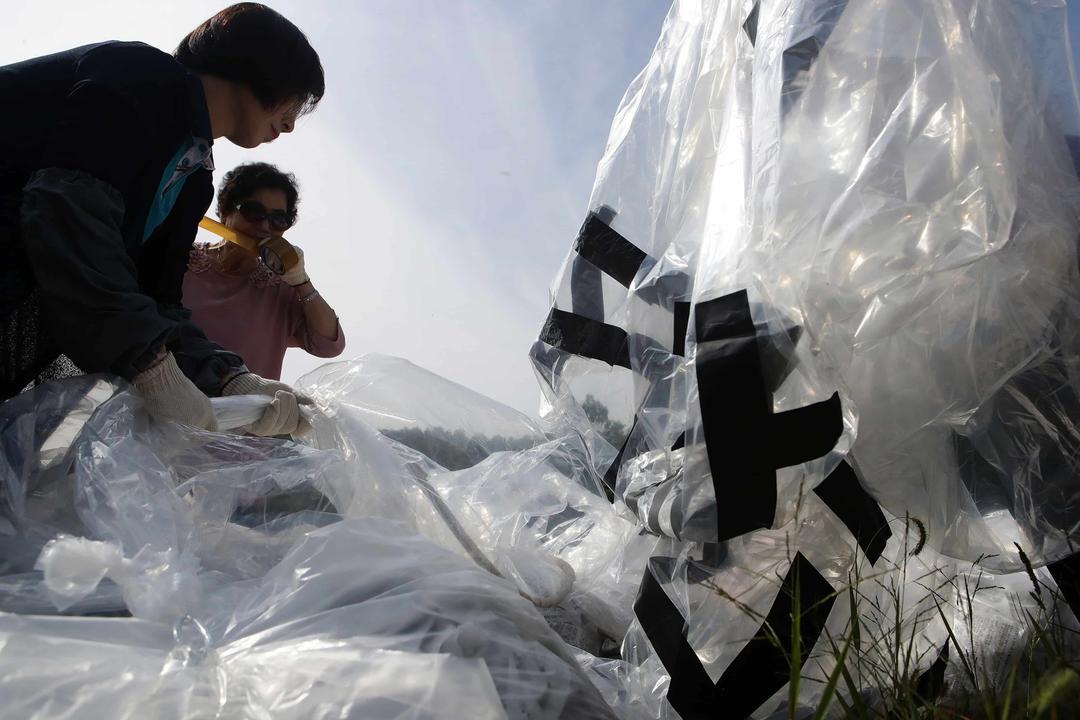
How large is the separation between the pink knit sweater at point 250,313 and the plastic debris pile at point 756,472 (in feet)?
2.99

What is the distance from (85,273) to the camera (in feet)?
2.87

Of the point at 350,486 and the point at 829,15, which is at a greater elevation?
the point at 829,15

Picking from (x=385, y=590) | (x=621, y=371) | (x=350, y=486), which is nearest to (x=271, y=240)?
(x=350, y=486)

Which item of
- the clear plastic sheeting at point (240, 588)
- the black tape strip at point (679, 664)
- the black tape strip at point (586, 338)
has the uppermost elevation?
the black tape strip at point (586, 338)

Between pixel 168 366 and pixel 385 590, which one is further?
pixel 168 366

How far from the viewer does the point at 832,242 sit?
0.81m

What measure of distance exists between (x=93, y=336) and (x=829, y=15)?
0.96 metres

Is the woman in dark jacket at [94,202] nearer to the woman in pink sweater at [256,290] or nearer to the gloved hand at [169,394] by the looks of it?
the gloved hand at [169,394]

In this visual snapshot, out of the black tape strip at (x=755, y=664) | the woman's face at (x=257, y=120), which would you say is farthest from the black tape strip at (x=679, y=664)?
the woman's face at (x=257, y=120)

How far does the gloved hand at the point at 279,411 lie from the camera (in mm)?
1169

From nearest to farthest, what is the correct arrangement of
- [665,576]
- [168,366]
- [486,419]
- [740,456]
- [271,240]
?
[740,456]
[665,576]
[168,366]
[486,419]
[271,240]

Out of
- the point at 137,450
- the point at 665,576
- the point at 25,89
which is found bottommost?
the point at 665,576

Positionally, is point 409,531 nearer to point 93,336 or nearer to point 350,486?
point 350,486

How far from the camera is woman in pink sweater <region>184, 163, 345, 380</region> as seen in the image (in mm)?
1888
